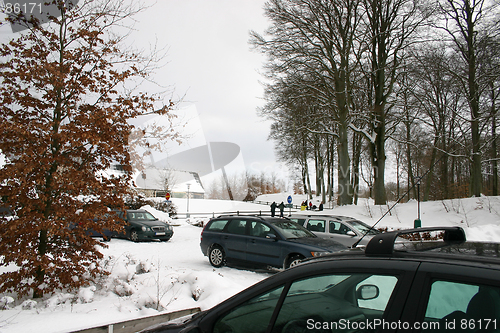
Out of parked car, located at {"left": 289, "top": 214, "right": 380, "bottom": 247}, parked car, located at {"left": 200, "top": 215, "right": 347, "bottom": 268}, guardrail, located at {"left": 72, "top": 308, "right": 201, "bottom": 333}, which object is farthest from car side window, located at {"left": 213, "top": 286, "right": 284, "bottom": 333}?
parked car, located at {"left": 289, "top": 214, "right": 380, "bottom": 247}

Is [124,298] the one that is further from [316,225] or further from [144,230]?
[144,230]

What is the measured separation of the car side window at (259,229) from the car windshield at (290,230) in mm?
266

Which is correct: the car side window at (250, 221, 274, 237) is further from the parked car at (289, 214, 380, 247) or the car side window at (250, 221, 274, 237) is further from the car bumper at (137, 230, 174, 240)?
the car bumper at (137, 230, 174, 240)

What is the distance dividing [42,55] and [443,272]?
6777 millimetres

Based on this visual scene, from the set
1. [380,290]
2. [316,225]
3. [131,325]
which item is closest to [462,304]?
[380,290]

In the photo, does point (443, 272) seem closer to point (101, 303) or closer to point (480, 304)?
point (480, 304)

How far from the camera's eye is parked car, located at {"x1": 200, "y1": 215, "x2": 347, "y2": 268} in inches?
340

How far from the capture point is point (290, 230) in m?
9.61

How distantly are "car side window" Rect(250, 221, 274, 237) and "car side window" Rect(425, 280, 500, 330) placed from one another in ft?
25.8

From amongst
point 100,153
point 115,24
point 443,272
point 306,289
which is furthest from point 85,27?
point 443,272

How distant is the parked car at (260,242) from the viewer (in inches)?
340

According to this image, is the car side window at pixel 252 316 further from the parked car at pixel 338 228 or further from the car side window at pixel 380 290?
the parked car at pixel 338 228

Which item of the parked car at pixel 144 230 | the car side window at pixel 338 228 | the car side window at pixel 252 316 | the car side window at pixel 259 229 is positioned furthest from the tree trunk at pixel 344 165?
the car side window at pixel 252 316

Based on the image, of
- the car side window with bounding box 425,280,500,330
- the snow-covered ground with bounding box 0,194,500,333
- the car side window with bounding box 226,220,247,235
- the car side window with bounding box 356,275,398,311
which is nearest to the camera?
the car side window with bounding box 425,280,500,330
